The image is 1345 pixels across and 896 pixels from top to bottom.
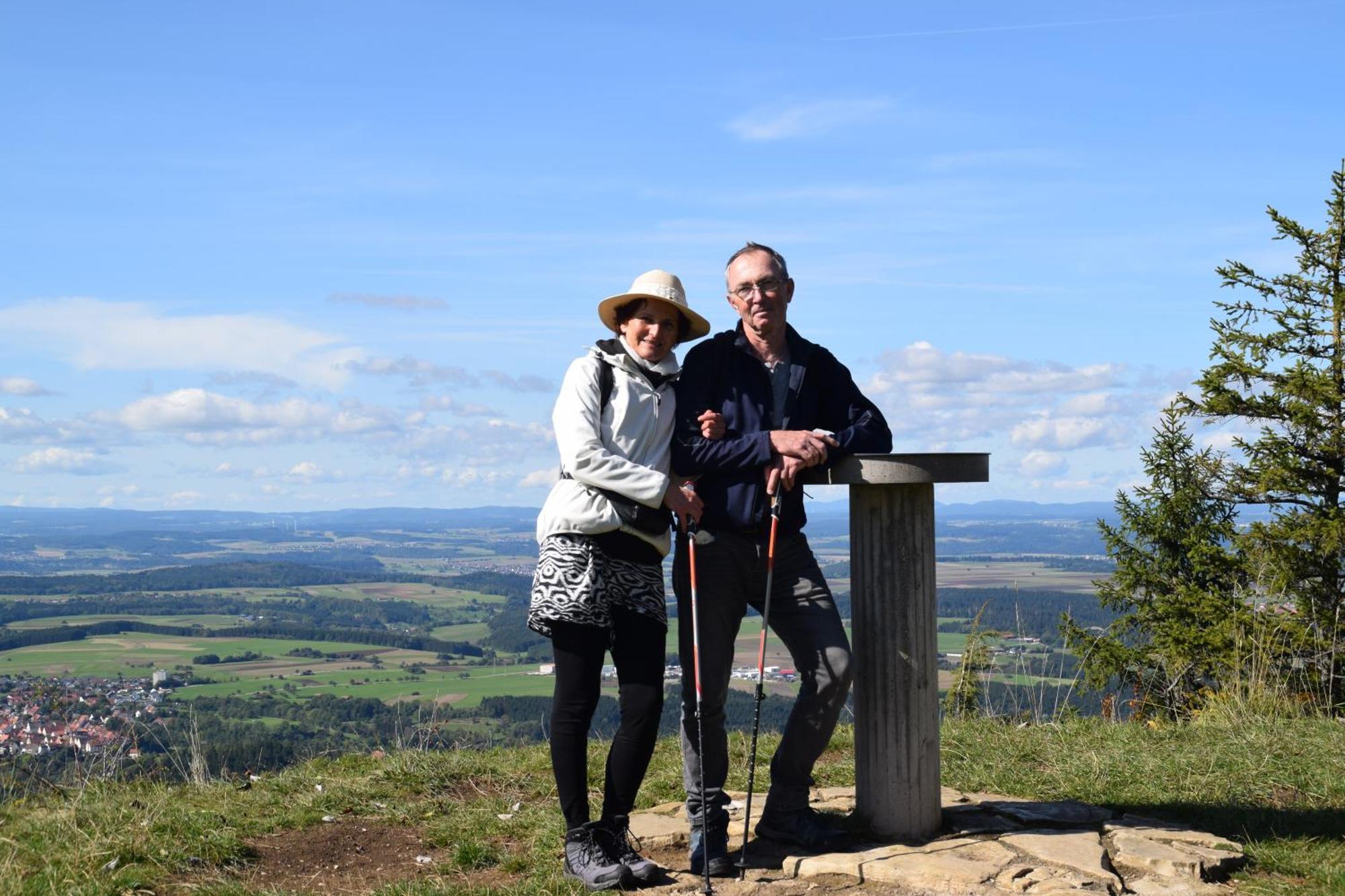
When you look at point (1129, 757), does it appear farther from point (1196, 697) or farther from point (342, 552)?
point (342, 552)

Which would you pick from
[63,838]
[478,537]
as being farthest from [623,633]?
[478,537]

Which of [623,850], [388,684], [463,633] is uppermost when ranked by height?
[623,850]

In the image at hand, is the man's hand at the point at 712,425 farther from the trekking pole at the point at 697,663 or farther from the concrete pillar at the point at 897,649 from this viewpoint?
the concrete pillar at the point at 897,649

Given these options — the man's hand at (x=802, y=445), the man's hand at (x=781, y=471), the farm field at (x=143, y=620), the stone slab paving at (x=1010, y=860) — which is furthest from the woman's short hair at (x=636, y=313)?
the farm field at (x=143, y=620)

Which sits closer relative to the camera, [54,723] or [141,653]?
[54,723]

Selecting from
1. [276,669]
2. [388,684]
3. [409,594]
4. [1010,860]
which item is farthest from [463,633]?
[1010,860]

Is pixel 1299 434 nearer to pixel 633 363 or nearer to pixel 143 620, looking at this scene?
pixel 633 363

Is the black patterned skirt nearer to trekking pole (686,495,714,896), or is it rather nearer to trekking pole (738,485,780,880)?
trekking pole (686,495,714,896)

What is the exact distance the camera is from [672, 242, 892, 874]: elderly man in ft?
16.4

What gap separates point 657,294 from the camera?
15.8 ft

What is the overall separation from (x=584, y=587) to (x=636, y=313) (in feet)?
3.78

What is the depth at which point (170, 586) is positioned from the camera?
105m

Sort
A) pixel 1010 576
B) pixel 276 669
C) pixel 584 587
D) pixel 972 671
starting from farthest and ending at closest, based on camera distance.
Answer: pixel 1010 576, pixel 276 669, pixel 972 671, pixel 584 587

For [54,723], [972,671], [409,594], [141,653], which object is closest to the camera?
[54,723]
